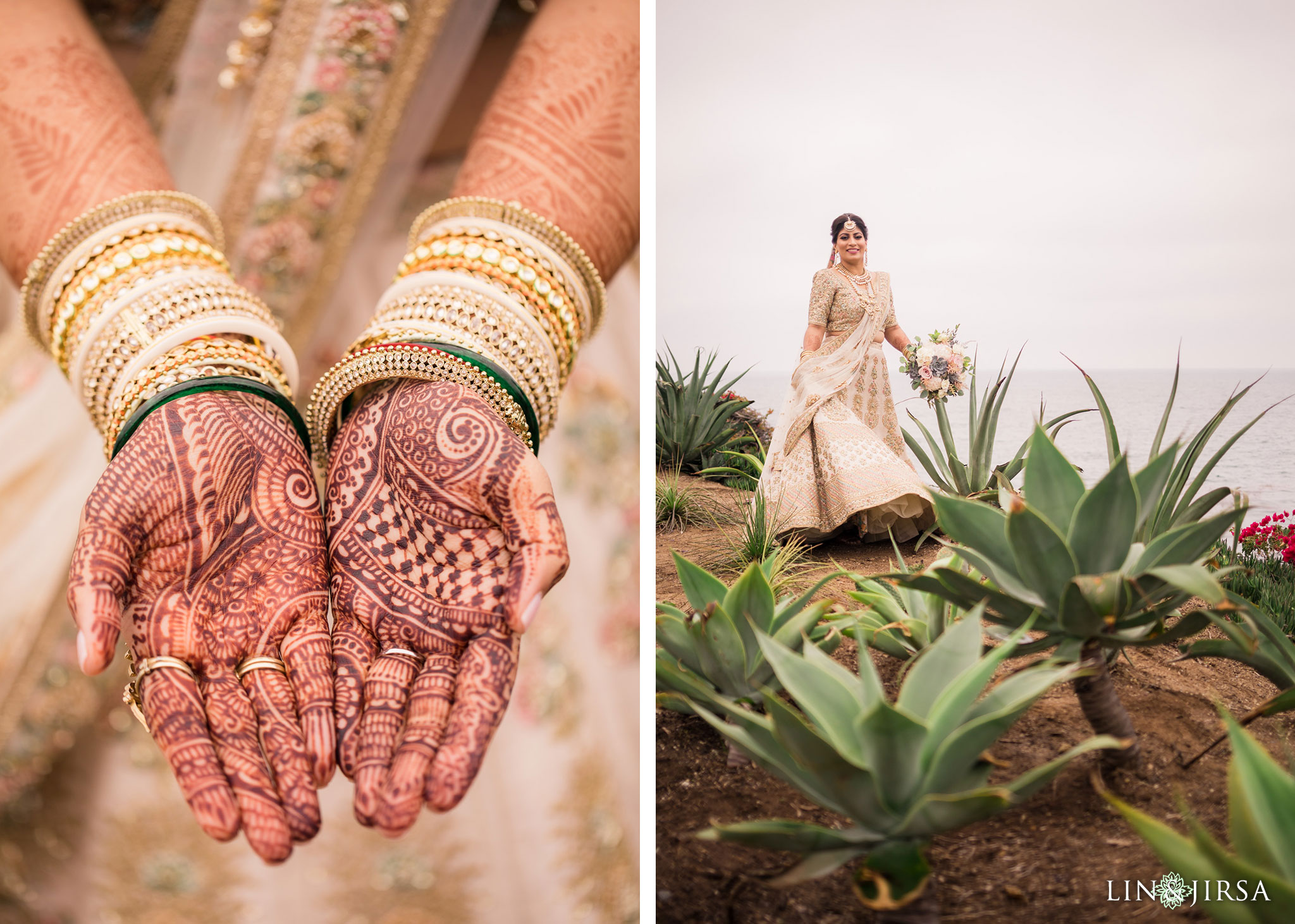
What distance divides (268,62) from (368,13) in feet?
0.46

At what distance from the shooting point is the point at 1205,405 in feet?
1.82

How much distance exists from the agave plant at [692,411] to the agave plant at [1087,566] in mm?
207

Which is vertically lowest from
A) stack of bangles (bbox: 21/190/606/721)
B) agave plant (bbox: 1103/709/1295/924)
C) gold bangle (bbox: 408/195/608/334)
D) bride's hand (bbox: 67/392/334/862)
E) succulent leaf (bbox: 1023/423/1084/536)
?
bride's hand (bbox: 67/392/334/862)

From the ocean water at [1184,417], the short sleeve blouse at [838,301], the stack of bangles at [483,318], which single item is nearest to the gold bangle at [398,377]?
the stack of bangles at [483,318]

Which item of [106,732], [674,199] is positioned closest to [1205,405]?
[674,199]

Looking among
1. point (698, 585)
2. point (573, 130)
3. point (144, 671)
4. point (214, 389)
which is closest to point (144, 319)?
point (214, 389)

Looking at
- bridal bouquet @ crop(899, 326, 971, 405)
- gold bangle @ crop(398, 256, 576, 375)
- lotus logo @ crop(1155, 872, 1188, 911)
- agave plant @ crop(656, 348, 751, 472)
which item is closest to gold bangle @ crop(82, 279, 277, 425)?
gold bangle @ crop(398, 256, 576, 375)

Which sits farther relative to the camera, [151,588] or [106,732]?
[106,732]

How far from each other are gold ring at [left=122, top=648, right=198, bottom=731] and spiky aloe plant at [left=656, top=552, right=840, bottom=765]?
382 mm

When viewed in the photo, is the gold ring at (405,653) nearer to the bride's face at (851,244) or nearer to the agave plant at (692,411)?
→ the agave plant at (692,411)

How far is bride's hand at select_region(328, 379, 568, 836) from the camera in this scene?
1.97 feet

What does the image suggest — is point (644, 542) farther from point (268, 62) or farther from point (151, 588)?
point (268, 62)

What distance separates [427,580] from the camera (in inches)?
28.9

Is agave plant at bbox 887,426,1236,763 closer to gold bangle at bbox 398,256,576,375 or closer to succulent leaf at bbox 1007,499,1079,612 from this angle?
succulent leaf at bbox 1007,499,1079,612
